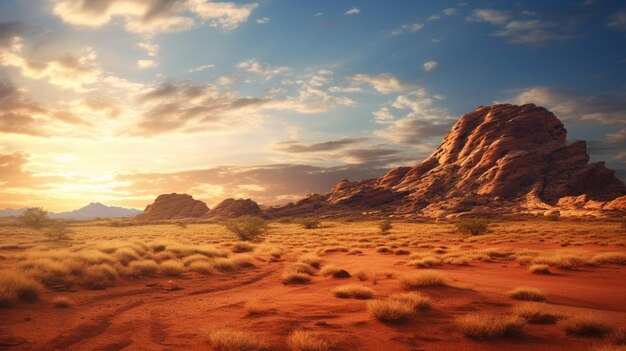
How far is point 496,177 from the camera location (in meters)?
112

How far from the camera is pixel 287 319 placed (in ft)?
29.3

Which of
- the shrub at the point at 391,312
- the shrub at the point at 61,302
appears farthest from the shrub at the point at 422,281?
the shrub at the point at 61,302

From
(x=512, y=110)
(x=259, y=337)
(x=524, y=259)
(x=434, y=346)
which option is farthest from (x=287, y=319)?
(x=512, y=110)

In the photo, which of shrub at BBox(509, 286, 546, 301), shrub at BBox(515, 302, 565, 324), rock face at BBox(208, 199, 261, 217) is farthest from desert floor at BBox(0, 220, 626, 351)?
rock face at BBox(208, 199, 261, 217)

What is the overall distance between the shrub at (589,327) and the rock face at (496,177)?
89.6 meters

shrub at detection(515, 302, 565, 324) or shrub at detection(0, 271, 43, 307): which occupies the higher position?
shrub at detection(0, 271, 43, 307)

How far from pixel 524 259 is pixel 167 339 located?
795 inches

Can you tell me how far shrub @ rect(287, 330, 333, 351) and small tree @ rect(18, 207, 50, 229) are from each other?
6436cm

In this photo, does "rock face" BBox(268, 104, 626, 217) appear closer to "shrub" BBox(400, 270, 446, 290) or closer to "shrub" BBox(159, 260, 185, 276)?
"shrub" BBox(400, 270, 446, 290)

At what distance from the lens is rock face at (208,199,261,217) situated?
5384 inches

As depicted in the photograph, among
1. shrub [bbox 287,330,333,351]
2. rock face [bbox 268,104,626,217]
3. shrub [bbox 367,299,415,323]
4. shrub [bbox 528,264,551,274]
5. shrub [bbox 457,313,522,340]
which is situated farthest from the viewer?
rock face [bbox 268,104,626,217]

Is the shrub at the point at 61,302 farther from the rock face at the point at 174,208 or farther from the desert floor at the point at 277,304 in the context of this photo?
the rock face at the point at 174,208

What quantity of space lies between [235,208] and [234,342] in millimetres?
138008

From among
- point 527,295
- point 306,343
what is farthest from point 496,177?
point 306,343
